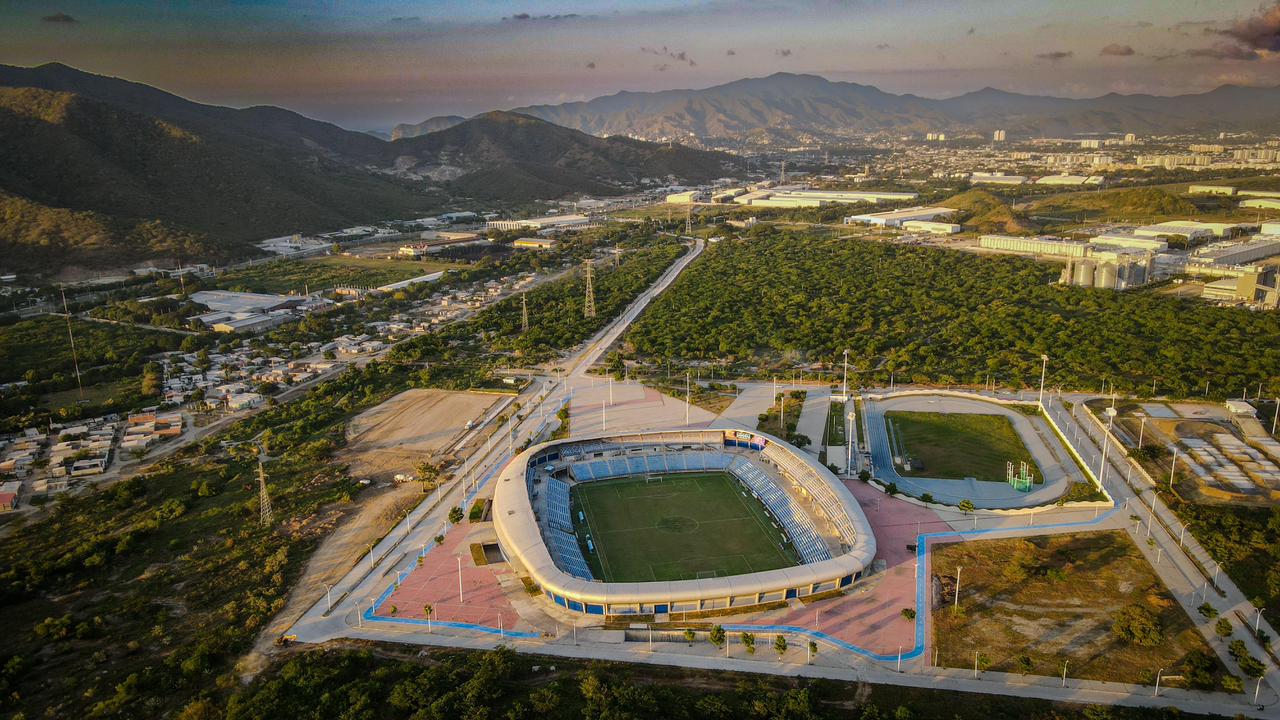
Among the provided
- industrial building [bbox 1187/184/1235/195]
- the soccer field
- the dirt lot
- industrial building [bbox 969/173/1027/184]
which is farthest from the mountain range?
industrial building [bbox 1187/184/1235/195]

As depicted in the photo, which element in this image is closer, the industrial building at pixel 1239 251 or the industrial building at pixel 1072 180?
the industrial building at pixel 1239 251

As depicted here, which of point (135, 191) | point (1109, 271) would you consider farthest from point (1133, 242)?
point (135, 191)

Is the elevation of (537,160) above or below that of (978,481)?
above

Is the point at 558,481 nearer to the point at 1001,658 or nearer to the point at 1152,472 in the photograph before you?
the point at 1001,658

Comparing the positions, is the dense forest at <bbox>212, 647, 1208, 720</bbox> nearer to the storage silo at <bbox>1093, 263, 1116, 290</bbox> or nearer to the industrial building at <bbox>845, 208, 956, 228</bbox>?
the storage silo at <bbox>1093, 263, 1116, 290</bbox>

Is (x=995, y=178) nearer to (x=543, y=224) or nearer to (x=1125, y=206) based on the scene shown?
(x=1125, y=206)

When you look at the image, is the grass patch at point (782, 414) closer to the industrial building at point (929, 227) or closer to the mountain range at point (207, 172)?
the industrial building at point (929, 227)

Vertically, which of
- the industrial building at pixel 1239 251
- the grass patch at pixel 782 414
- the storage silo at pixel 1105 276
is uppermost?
the industrial building at pixel 1239 251

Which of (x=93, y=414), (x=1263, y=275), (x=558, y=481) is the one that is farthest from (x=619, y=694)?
(x=1263, y=275)

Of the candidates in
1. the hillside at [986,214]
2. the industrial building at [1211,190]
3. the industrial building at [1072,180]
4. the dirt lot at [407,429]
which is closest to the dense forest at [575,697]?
the dirt lot at [407,429]
